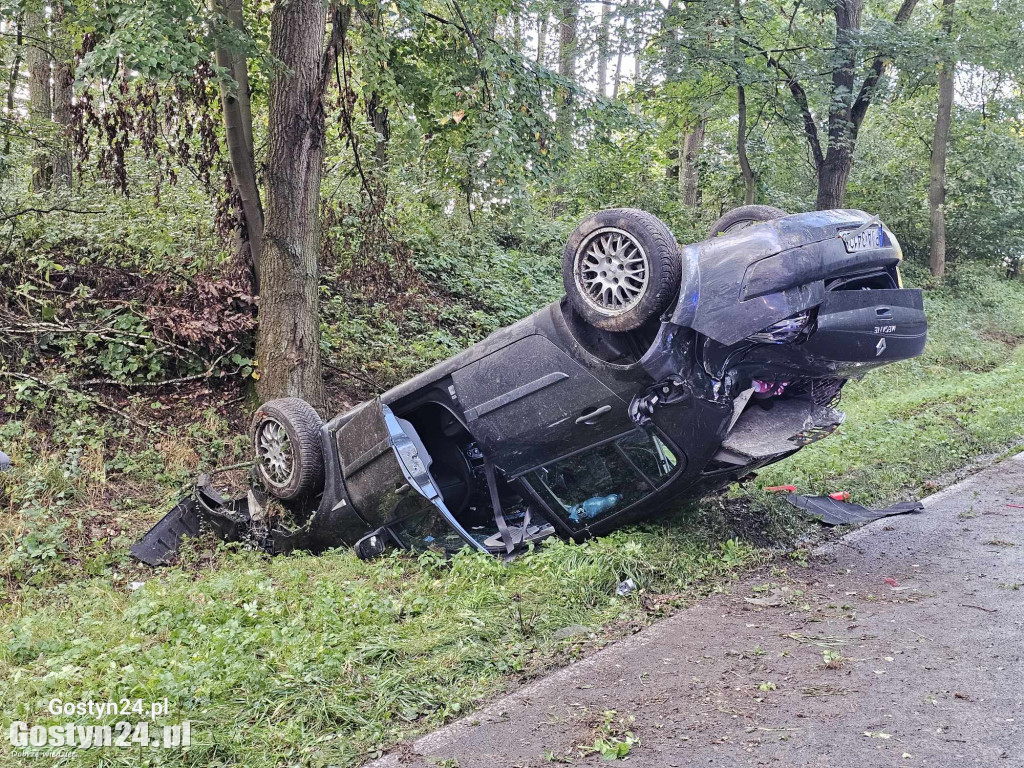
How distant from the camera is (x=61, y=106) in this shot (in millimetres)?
11227

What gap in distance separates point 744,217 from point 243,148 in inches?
226

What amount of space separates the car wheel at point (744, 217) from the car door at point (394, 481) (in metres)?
2.36

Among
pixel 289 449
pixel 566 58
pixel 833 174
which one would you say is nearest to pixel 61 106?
pixel 566 58

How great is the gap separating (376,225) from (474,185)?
127 cm

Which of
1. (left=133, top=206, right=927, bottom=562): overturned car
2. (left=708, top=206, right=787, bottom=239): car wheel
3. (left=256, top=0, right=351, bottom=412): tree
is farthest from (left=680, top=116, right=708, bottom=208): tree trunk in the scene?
(left=133, top=206, right=927, bottom=562): overturned car

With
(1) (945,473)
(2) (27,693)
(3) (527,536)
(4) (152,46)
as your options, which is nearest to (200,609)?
(2) (27,693)

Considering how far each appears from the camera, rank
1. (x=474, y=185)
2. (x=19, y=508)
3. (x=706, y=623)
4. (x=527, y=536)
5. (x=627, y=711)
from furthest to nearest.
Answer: (x=474, y=185), (x=19, y=508), (x=527, y=536), (x=706, y=623), (x=627, y=711)

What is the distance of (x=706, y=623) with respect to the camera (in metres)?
4.42

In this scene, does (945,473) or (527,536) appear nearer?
(527,536)

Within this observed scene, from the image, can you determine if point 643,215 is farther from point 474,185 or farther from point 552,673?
Answer: point 474,185

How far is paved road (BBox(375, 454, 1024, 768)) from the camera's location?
123 inches

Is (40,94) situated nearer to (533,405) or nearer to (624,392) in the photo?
(533,405)

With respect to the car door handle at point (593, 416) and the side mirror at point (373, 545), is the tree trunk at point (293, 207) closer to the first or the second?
the side mirror at point (373, 545)

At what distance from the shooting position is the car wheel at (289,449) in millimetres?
5922
